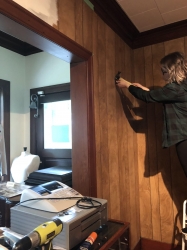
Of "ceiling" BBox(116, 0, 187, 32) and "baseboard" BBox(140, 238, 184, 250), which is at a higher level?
"ceiling" BBox(116, 0, 187, 32)

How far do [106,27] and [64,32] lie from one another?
2.21ft

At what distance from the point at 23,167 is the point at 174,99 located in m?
1.56

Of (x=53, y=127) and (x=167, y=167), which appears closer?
(x=167, y=167)

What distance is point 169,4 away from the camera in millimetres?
1880

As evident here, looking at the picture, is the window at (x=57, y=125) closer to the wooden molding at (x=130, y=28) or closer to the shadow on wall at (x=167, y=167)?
the shadow on wall at (x=167, y=167)

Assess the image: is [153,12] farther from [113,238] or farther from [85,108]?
[113,238]

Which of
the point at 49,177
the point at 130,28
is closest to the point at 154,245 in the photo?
the point at 49,177

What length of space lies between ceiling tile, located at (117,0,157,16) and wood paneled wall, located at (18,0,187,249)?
8.7 inches

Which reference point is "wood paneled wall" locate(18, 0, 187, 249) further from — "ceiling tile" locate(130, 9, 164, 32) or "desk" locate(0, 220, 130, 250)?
"desk" locate(0, 220, 130, 250)

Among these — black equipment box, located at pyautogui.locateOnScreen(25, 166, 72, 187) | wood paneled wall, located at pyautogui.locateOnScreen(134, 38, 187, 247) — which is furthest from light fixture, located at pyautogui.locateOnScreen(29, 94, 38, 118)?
wood paneled wall, located at pyautogui.locateOnScreen(134, 38, 187, 247)

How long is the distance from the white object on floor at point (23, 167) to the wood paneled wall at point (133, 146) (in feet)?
2.89

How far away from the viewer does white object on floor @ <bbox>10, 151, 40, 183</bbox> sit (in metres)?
2.21

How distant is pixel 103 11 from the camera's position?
1806 mm

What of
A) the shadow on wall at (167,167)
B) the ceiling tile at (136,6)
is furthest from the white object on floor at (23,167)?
the ceiling tile at (136,6)
